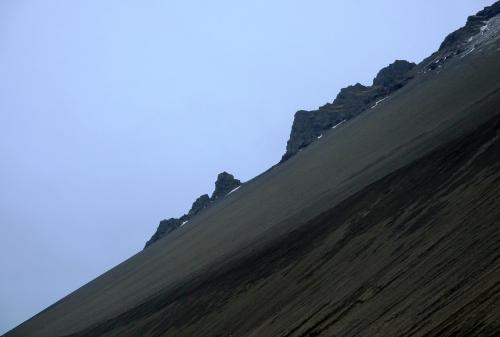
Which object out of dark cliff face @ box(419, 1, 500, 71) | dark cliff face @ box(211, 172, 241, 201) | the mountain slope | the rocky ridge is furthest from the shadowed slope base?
dark cliff face @ box(211, 172, 241, 201)

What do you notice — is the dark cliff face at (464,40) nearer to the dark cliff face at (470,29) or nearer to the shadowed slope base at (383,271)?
the dark cliff face at (470,29)

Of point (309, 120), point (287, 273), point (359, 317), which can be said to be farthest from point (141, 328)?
point (309, 120)

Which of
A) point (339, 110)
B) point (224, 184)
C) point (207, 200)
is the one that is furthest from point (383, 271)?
point (207, 200)

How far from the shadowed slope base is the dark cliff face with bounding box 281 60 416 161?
189ft

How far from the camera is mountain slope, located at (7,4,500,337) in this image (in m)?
7.96

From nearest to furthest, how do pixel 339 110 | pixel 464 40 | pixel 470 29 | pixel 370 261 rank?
pixel 370 261 < pixel 464 40 < pixel 470 29 < pixel 339 110

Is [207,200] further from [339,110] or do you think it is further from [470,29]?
[470,29]

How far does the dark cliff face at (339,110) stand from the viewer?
77.3 meters

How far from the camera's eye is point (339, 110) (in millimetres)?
83312

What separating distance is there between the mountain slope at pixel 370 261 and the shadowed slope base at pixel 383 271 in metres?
0.03

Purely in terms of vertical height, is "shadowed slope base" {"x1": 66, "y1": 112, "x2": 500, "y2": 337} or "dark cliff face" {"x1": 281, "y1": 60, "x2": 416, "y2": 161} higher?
"dark cliff face" {"x1": 281, "y1": 60, "x2": 416, "y2": 161}

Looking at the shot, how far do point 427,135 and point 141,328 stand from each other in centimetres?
1522

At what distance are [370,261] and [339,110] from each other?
74276 millimetres

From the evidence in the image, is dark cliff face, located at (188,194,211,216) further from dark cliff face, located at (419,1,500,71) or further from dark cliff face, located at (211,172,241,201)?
dark cliff face, located at (419,1,500,71)
